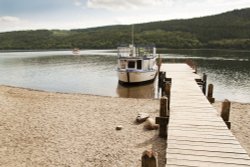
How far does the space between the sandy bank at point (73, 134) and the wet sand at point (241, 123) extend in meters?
4.05

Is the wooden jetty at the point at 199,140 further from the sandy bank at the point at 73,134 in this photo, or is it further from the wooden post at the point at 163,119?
the sandy bank at the point at 73,134

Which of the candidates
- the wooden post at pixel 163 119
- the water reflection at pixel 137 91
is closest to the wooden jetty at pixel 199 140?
the wooden post at pixel 163 119

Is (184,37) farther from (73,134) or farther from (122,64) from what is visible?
(73,134)

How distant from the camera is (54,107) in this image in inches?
766

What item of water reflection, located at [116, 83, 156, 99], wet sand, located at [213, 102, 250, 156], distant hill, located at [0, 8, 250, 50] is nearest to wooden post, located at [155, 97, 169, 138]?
wet sand, located at [213, 102, 250, 156]

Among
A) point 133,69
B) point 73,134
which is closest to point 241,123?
point 73,134

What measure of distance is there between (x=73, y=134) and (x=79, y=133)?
31cm

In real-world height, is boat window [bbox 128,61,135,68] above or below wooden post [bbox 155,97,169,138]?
above

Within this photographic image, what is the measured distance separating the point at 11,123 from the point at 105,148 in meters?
6.47

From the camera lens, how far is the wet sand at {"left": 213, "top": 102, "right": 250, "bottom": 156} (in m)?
13.1

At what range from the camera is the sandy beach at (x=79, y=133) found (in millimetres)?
10867

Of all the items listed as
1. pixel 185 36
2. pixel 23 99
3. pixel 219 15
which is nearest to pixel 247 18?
pixel 219 15

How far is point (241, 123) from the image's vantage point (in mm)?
15867

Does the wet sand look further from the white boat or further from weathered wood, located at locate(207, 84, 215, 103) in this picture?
the white boat
